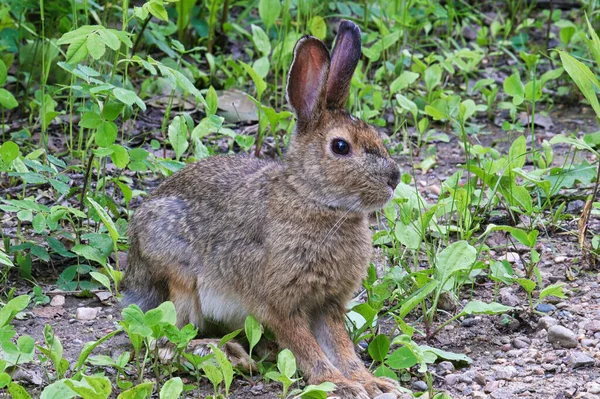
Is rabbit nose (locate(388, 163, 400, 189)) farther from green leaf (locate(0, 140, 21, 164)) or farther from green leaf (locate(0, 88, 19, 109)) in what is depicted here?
green leaf (locate(0, 88, 19, 109))

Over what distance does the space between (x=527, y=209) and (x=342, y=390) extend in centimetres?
168

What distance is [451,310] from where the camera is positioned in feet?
16.7

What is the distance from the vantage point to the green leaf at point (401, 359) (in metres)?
4.39

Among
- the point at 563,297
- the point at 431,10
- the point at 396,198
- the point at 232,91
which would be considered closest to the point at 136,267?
the point at 396,198

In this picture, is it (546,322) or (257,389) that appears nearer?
(257,389)

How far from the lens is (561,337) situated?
464 centimetres

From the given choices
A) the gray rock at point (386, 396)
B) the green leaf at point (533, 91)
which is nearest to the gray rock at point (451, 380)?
the gray rock at point (386, 396)

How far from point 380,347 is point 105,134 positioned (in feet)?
5.95

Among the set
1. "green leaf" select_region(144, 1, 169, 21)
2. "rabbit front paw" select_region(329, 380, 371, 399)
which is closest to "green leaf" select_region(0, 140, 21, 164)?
"green leaf" select_region(144, 1, 169, 21)

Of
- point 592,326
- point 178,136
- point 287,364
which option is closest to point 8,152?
point 178,136

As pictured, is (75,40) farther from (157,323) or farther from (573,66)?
(573,66)

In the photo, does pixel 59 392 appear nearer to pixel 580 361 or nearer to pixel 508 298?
pixel 580 361

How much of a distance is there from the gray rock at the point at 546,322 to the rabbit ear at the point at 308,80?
1.41m

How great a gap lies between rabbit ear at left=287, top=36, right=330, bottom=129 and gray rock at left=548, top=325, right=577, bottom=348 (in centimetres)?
144
